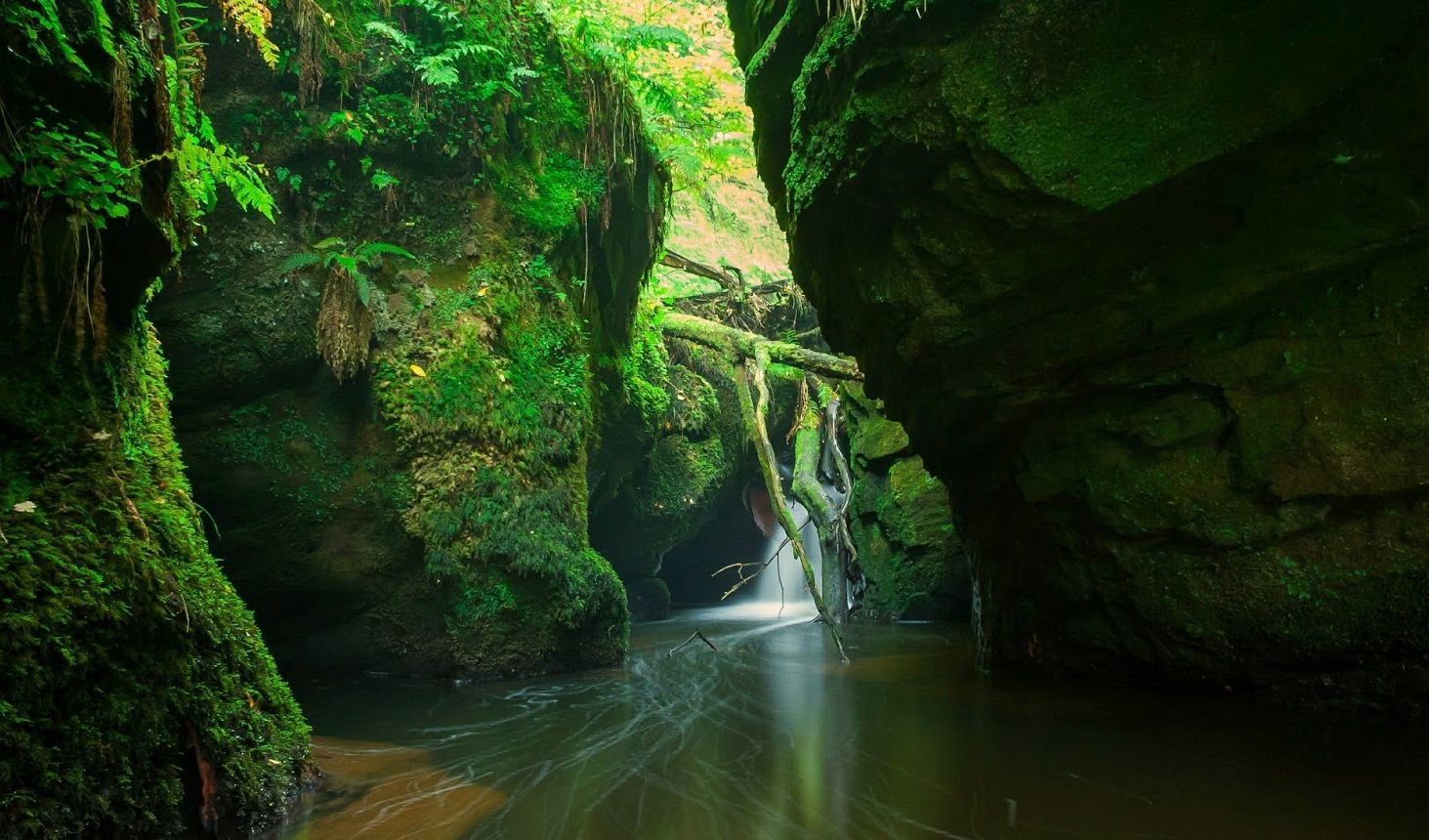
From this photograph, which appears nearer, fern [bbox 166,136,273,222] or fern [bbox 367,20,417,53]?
fern [bbox 166,136,273,222]

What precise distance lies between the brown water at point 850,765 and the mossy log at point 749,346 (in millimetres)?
5753

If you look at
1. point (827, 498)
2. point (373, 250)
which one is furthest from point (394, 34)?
point (827, 498)

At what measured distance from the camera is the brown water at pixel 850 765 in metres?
3.57

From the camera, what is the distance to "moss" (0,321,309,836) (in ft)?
8.77

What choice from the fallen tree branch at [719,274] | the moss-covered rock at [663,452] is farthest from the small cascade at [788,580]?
the fallen tree branch at [719,274]

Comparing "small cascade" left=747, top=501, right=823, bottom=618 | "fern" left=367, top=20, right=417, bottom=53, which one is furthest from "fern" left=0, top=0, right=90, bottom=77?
"small cascade" left=747, top=501, right=823, bottom=618

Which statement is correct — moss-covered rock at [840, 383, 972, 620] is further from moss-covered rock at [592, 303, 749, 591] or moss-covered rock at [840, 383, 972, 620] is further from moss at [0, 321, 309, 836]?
moss at [0, 321, 309, 836]

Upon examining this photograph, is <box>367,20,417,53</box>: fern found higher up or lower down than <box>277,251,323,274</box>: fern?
higher up

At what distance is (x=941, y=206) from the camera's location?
5484 millimetres

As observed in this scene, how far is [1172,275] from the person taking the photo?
17.2ft

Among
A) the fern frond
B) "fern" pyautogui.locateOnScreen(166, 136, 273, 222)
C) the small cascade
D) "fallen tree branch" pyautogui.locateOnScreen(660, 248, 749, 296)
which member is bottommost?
the small cascade

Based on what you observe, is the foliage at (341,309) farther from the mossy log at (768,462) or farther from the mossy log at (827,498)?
the mossy log at (827,498)

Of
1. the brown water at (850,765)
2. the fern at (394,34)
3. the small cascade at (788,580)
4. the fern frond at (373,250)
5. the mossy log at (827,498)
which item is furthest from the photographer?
the small cascade at (788,580)

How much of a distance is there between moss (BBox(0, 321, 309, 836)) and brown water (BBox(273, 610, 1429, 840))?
61cm
